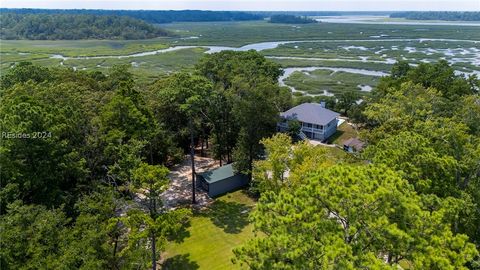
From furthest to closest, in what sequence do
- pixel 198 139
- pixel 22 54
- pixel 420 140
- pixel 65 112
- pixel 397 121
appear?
pixel 22 54 → pixel 198 139 → pixel 397 121 → pixel 65 112 → pixel 420 140

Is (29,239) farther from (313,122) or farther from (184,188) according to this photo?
(313,122)

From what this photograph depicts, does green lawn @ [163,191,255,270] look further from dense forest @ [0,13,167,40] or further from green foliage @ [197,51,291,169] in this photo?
dense forest @ [0,13,167,40]

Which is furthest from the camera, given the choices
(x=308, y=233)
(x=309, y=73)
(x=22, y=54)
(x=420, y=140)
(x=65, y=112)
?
(x=22, y=54)

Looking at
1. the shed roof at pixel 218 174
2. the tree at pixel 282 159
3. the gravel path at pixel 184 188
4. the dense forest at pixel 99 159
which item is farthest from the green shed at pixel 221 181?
the tree at pixel 282 159

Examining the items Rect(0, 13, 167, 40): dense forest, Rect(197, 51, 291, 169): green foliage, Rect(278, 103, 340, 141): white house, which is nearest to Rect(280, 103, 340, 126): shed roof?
Rect(278, 103, 340, 141): white house

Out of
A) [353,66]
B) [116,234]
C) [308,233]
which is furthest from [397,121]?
[353,66]

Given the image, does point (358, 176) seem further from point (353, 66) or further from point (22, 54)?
point (22, 54)

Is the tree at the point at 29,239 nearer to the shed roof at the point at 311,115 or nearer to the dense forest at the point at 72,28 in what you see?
the shed roof at the point at 311,115

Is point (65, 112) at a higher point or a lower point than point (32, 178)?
higher
